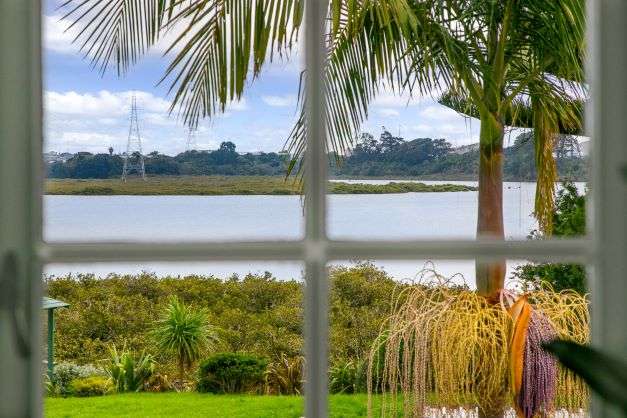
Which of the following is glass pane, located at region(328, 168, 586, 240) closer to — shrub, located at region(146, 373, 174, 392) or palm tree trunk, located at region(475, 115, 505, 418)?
palm tree trunk, located at region(475, 115, 505, 418)

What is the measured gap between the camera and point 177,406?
5.85 ft

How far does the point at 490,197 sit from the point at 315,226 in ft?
2.16

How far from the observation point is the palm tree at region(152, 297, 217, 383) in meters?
1.77

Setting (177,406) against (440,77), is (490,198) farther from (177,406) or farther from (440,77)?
(177,406)

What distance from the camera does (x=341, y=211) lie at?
150 cm

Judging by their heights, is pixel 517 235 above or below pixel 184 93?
below

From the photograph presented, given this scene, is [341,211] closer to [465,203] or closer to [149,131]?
[465,203]

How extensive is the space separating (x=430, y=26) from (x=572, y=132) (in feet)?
1.36

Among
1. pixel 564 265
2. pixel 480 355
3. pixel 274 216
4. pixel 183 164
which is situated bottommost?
pixel 480 355

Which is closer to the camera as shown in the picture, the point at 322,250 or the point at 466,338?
the point at 322,250

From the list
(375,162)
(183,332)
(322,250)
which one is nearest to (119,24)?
(375,162)
